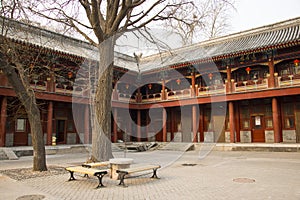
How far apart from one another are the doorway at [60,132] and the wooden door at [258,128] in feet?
45.3

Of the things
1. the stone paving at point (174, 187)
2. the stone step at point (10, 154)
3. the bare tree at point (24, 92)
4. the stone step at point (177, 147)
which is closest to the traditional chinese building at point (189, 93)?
the stone step at point (10, 154)

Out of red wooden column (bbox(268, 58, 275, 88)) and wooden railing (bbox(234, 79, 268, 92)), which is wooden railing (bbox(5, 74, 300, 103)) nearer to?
wooden railing (bbox(234, 79, 268, 92))

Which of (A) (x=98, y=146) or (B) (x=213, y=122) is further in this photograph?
(B) (x=213, y=122)

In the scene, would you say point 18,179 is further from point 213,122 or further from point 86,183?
point 213,122

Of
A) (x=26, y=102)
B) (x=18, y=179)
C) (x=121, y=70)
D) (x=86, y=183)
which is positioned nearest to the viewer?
(x=86, y=183)

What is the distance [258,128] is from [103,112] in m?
12.9

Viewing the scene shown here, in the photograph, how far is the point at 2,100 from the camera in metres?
14.5

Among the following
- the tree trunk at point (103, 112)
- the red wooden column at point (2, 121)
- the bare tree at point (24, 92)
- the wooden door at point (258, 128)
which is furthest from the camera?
the wooden door at point (258, 128)

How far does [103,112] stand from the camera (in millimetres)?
9508

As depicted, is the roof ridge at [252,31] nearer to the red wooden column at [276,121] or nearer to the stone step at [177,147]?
the red wooden column at [276,121]

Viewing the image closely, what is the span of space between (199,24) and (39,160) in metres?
8.08

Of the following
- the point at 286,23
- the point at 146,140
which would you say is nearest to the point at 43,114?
the point at 146,140

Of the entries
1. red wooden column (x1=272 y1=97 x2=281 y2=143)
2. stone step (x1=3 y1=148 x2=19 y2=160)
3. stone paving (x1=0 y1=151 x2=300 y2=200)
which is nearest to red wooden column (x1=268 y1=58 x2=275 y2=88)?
red wooden column (x1=272 y1=97 x2=281 y2=143)

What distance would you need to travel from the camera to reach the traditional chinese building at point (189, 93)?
52.8ft
